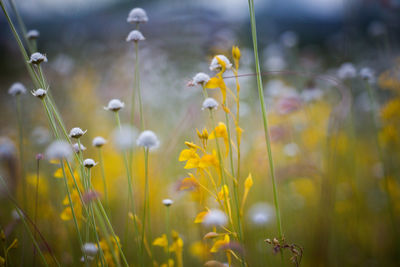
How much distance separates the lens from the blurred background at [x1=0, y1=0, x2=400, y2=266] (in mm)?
1010

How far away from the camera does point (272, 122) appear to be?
5.80ft

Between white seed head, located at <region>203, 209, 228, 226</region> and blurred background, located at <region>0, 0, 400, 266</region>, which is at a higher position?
blurred background, located at <region>0, 0, 400, 266</region>

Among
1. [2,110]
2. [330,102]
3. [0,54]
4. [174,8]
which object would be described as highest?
[0,54]

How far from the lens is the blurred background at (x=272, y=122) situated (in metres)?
1.01

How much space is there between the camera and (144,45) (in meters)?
2.20

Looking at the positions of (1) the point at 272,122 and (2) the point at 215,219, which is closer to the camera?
(2) the point at 215,219

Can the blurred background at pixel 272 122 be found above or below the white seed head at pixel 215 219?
above

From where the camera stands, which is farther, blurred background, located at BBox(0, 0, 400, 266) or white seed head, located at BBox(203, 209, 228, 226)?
blurred background, located at BBox(0, 0, 400, 266)

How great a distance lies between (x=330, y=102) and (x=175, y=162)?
158cm

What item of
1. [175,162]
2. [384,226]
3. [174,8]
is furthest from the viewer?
[174,8]

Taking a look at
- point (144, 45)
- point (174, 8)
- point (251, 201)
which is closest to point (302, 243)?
point (251, 201)

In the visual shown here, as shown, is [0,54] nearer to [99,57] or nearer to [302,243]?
[99,57]

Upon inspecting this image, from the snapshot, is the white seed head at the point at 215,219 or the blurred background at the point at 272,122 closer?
the white seed head at the point at 215,219

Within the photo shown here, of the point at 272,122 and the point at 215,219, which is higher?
the point at 272,122
